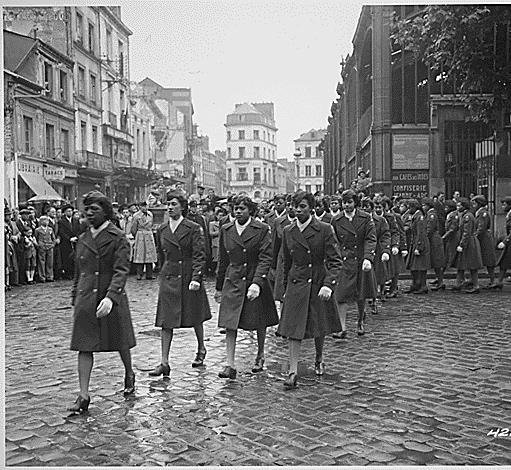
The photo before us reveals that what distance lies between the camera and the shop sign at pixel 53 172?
13.3m

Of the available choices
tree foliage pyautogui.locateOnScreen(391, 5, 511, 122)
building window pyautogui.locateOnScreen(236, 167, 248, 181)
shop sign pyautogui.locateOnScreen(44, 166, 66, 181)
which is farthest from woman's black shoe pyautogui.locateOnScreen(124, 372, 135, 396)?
building window pyautogui.locateOnScreen(236, 167, 248, 181)

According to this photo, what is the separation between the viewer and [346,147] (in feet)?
115

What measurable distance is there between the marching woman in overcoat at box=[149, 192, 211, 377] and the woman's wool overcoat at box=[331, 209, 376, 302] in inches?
88.4

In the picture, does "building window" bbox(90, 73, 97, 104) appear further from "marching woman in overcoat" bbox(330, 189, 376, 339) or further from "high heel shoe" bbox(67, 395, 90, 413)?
"high heel shoe" bbox(67, 395, 90, 413)

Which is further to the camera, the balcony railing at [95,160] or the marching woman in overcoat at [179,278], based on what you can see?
the balcony railing at [95,160]

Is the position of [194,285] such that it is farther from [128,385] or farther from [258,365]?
[128,385]

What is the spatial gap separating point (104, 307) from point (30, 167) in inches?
238

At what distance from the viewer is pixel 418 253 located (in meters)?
13.1

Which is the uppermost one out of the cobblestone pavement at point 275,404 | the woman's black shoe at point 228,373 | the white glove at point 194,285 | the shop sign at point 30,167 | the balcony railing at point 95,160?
the balcony railing at point 95,160

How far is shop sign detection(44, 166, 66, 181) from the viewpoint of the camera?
13.3m

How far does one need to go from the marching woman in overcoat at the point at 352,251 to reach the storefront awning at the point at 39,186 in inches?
181

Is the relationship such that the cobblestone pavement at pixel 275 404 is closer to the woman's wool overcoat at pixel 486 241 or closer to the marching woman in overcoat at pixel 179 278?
the marching woman in overcoat at pixel 179 278

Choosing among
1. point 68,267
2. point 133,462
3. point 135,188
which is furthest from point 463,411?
point 68,267

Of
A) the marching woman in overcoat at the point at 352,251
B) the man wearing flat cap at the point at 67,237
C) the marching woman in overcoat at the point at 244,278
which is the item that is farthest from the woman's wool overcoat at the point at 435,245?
the man wearing flat cap at the point at 67,237
